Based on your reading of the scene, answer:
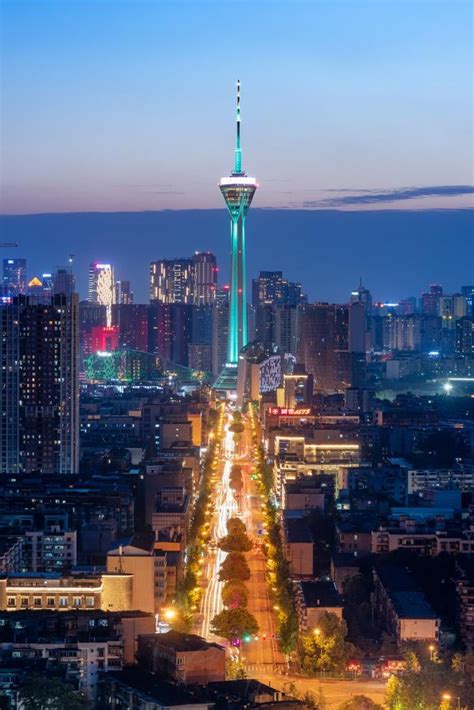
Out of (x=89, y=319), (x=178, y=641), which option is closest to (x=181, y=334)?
(x=89, y=319)

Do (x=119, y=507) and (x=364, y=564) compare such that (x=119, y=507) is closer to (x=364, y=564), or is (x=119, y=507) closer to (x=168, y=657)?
(x=364, y=564)

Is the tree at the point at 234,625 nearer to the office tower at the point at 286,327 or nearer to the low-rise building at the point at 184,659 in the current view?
the low-rise building at the point at 184,659

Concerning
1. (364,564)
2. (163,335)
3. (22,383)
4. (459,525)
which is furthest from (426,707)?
(163,335)

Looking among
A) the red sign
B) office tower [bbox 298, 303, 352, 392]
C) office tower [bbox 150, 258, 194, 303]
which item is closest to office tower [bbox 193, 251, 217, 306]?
office tower [bbox 150, 258, 194, 303]

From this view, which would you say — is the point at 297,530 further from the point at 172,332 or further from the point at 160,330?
the point at 160,330

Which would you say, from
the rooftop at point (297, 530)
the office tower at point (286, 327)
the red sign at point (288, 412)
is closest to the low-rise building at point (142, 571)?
the rooftop at point (297, 530)

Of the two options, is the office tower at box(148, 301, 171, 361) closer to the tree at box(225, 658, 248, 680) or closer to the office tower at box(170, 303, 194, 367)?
the office tower at box(170, 303, 194, 367)
